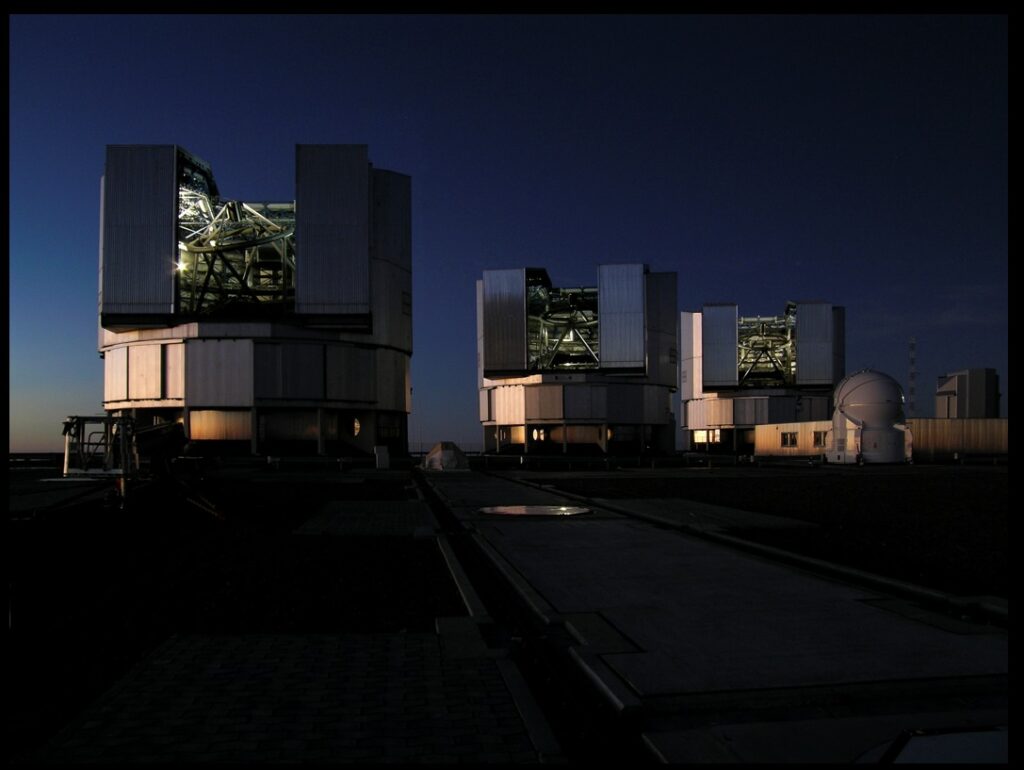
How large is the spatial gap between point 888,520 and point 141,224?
45195 mm

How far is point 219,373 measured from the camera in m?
47.0

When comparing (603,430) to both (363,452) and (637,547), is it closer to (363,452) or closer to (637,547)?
(363,452)

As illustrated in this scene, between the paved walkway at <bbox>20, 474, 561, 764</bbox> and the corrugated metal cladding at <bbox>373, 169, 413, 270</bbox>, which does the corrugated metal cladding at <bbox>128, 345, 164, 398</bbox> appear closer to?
the corrugated metal cladding at <bbox>373, 169, 413, 270</bbox>

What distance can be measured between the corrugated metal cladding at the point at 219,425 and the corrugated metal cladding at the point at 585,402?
993 inches

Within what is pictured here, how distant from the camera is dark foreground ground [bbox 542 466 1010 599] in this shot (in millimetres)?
8984

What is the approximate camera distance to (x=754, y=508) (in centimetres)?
1730

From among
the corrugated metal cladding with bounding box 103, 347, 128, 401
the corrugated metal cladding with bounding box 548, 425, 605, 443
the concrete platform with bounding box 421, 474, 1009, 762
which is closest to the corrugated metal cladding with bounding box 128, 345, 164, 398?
the corrugated metal cladding with bounding box 103, 347, 128, 401

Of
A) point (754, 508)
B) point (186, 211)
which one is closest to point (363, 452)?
point (186, 211)

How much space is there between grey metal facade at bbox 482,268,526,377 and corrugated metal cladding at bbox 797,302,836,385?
25.6 metres

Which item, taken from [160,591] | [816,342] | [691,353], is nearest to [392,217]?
[691,353]

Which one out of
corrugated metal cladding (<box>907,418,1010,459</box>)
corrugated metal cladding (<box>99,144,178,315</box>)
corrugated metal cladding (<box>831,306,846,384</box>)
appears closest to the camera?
corrugated metal cladding (<box>99,144,178,315</box>)

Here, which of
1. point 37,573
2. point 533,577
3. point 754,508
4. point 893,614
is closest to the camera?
point 893,614

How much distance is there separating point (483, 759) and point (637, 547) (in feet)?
24.3

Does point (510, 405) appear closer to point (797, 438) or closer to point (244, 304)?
point (797, 438)
